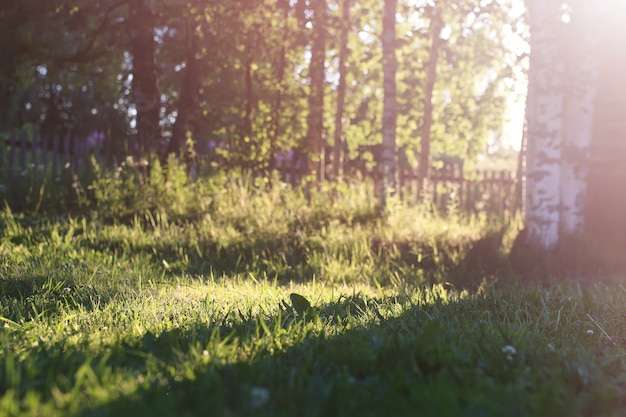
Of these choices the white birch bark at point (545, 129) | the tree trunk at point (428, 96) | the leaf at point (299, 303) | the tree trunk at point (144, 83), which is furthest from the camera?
the tree trunk at point (428, 96)

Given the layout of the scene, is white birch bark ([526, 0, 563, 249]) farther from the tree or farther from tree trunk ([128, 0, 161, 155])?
tree trunk ([128, 0, 161, 155])

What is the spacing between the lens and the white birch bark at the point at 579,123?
921 centimetres

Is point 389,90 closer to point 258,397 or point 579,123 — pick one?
point 579,123

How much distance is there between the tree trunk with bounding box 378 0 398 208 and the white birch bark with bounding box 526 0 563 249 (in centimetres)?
272

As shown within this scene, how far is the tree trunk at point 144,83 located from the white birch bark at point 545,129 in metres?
6.85

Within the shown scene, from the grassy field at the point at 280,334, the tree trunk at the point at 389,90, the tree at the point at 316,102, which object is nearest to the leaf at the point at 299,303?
the grassy field at the point at 280,334

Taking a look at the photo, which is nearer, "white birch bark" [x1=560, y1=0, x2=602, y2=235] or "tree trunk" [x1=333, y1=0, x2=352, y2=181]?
"white birch bark" [x1=560, y1=0, x2=602, y2=235]

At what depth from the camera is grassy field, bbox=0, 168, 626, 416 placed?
2.09 meters

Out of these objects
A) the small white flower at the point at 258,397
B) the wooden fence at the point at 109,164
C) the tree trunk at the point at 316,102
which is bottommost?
the wooden fence at the point at 109,164

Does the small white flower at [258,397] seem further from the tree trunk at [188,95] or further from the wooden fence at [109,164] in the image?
the tree trunk at [188,95]

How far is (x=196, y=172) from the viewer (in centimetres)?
1152

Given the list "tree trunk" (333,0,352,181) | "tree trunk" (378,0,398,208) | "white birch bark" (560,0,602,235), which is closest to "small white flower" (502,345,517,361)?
"white birch bark" (560,0,602,235)

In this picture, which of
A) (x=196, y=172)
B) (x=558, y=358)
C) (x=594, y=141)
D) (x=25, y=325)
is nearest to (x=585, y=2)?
(x=594, y=141)

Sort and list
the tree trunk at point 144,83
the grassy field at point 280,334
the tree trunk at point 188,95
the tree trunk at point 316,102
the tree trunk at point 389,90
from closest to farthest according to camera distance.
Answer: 1. the grassy field at point 280,334
2. the tree trunk at point 389,90
3. the tree trunk at point 144,83
4. the tree trunk at point 188,95
5. the tree trunk at point 316,102
